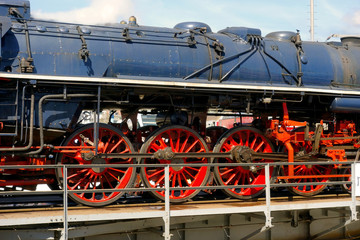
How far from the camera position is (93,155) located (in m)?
9.39

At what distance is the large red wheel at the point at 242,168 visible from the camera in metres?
10.6

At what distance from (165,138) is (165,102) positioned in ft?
2.37

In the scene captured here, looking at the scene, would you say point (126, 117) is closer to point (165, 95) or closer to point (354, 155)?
Result: point (165, 95)

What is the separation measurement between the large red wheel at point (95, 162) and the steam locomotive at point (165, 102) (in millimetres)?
25

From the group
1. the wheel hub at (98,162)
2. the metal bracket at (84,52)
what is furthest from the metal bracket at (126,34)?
the wheel hub at (98,162)

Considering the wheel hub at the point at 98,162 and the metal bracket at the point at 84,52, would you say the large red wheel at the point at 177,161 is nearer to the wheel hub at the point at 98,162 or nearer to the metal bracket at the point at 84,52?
the wheel hub at the point at 98,162

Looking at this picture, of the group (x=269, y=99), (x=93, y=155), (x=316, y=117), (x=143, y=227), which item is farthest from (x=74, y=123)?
(x=316, y=117)

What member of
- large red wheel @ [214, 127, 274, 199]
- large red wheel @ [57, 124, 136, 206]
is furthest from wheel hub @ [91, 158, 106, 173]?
large red wheel @ [214, 127, 274, 199]

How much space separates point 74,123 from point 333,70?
602 centimetres

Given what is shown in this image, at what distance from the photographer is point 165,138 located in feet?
35.1

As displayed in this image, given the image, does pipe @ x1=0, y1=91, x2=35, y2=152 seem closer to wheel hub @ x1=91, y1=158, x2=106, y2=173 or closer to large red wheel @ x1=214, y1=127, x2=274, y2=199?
wheel hub @ x1=91, y1=158, x2=106, y2=173

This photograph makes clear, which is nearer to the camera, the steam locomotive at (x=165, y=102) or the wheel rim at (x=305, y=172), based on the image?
the steam locomotive at (x=165, y=102)

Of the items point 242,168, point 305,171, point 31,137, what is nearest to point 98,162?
point 31,137

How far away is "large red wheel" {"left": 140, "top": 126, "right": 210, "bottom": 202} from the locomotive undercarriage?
20mm
